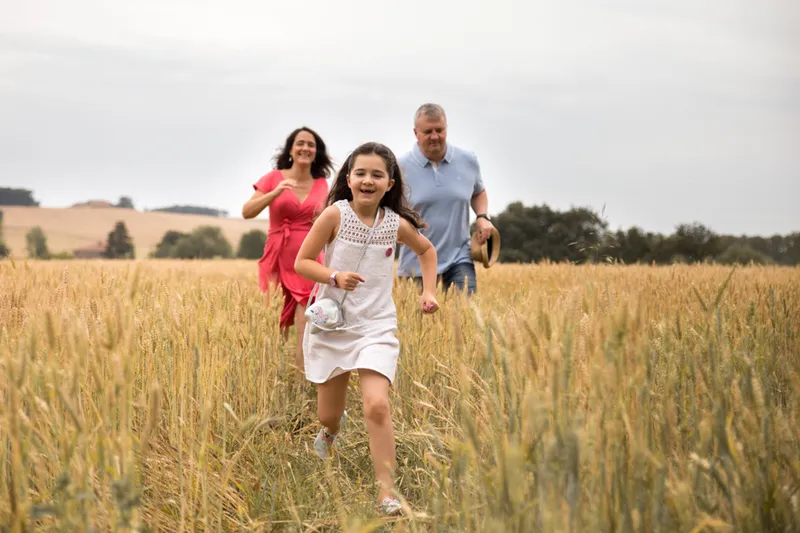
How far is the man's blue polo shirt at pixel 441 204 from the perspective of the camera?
15.8 feet

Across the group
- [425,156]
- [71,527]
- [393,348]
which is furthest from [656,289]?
[71,527]

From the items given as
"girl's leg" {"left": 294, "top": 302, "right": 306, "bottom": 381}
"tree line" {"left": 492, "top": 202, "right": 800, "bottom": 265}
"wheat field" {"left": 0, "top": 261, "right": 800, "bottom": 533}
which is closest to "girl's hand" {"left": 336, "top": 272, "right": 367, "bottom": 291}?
"wheat field" {"left": 0, "top": 261, "right": 800, "bottom": 533}

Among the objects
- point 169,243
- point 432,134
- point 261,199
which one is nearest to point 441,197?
point 432,134

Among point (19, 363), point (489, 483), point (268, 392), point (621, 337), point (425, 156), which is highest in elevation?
point (425, 156)

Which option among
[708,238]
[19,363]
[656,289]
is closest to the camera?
[19,363]

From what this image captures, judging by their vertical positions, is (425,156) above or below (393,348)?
above

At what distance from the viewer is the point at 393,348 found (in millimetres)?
2705

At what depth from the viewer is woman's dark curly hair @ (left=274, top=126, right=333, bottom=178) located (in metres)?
4.98

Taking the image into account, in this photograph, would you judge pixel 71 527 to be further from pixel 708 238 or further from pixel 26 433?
pixel 708 238

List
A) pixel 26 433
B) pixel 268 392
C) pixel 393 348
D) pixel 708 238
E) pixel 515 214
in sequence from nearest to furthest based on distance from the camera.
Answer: pixel 26 433 < pixel 393 348 < pixel 268 392 < pixel 708 238 < pixel 515 214

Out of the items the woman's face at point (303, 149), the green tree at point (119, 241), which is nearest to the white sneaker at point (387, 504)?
the woman's face at point (303, 149)

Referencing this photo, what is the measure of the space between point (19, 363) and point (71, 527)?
401 mm

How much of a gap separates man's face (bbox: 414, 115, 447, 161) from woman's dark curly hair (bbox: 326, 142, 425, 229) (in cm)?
166

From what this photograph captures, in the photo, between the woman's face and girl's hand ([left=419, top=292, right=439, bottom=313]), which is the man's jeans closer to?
the woman's face
